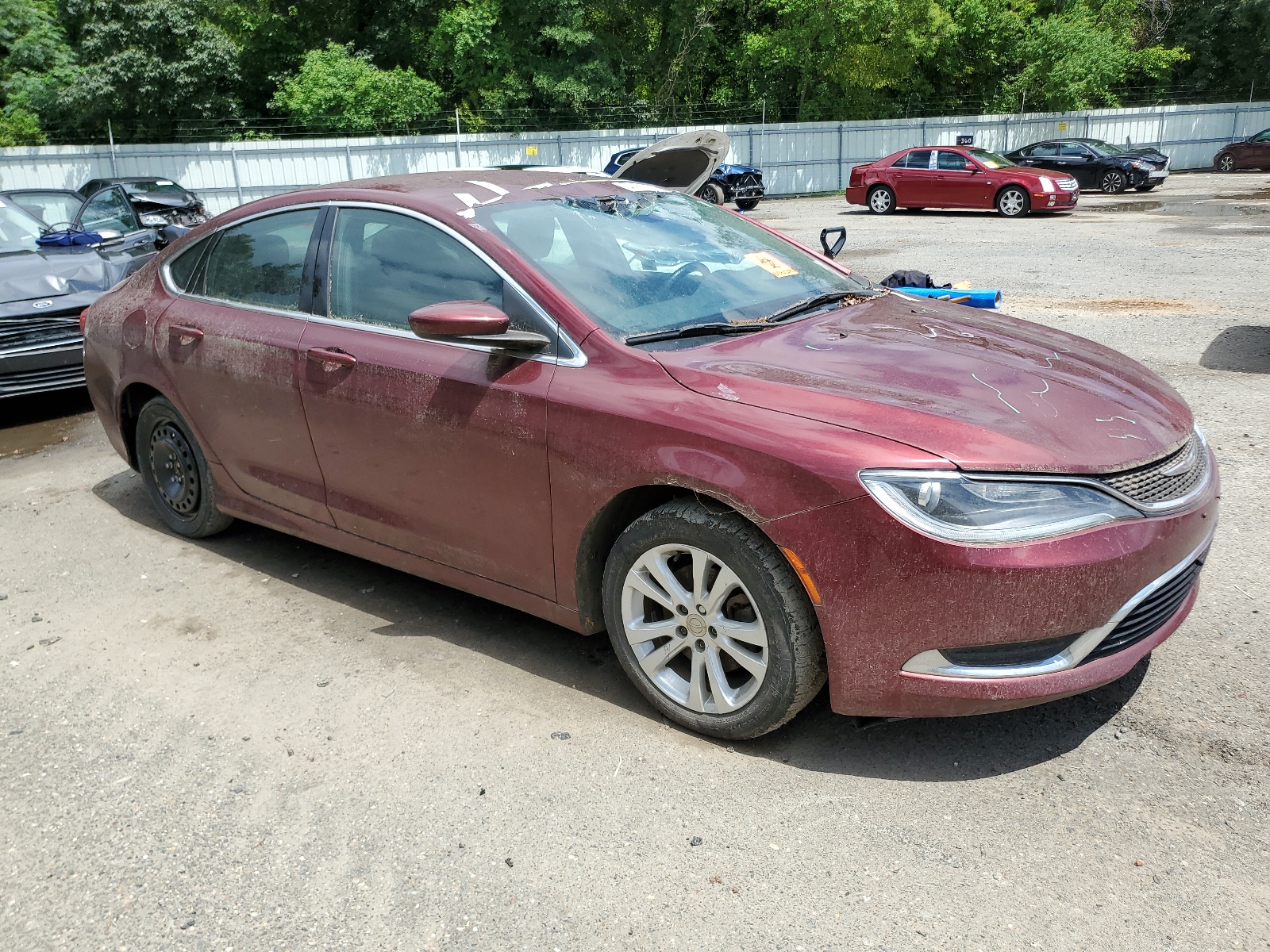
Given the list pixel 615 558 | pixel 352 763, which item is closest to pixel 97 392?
pixel 352 763

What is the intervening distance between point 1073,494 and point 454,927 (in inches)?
77.1

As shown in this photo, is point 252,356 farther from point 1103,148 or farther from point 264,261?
point 1103,148

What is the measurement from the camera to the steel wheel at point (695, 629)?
125 inches

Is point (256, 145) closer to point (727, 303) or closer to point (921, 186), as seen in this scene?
point (921, 186)

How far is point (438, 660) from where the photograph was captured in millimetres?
4020

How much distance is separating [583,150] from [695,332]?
3060 centimetres

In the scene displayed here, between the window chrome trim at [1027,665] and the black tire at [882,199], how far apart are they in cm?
2128

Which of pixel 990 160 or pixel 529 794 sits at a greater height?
pixel 990 160

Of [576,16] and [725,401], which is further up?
[576,16]

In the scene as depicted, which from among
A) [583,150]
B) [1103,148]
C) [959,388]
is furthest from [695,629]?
[583,150]

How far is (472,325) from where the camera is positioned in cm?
346

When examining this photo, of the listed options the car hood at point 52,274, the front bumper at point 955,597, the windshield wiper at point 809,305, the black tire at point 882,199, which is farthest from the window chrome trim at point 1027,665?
the black tire at point 882,199

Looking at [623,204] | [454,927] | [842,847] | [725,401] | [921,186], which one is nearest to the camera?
[454,927]

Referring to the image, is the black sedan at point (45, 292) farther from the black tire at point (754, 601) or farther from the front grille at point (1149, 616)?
the front grille at point (1149, 616)
